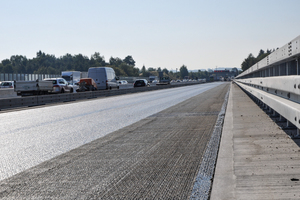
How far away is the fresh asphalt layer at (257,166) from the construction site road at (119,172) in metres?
0.44

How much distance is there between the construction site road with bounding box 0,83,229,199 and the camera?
4.89 m

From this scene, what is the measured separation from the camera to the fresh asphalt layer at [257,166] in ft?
14.4

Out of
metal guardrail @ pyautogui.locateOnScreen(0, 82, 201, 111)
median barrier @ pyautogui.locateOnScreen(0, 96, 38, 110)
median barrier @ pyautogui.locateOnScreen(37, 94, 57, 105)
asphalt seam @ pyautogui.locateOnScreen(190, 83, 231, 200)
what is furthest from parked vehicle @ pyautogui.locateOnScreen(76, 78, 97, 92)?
asphalt seam @ pyautogui.locateOnScreen(190, 83, 231, 200)

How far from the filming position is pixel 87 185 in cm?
525

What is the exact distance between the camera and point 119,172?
19.3ft

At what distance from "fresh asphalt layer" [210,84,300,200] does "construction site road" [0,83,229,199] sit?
17.3 inches

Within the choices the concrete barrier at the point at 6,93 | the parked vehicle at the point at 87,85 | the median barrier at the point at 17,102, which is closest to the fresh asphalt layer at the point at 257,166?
the median barrier at the point at 17,102

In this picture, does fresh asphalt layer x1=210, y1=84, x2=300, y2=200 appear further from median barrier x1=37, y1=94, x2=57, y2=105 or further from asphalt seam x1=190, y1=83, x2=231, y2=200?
median barrier x1=37, y1=94, x2=57, y2=105

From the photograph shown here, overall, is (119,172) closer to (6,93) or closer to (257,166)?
(257,166)

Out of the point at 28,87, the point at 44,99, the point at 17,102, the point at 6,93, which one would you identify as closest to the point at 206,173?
the point at 17,102

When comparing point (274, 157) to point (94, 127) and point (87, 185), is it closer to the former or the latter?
Answer: point (87, 185)

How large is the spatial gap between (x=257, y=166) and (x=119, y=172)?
6.79 feet

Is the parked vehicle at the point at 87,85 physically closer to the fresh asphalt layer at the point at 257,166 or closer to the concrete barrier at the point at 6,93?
the concrete barrier at the point at 6,93

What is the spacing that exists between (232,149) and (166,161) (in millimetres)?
1334
